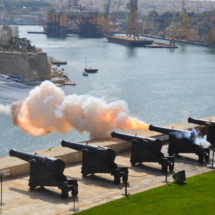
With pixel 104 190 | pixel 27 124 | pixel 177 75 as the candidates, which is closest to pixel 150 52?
pixel 177 75

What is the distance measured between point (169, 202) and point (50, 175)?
3.53 m

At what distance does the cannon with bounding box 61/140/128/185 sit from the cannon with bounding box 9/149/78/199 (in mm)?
→ 1601

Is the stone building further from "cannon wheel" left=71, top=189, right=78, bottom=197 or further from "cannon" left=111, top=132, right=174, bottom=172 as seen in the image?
"cannon wheel" left=71, top=189, right=78, bottom=197

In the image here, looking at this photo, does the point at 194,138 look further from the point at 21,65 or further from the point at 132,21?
the point at 132,21

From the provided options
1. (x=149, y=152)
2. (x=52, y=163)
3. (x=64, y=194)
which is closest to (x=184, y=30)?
(x=149, y=152)

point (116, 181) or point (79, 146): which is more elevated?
point (79, 146)

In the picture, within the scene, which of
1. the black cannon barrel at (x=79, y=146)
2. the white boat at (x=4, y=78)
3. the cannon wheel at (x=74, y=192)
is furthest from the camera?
the white boat at (x=4, y=78)

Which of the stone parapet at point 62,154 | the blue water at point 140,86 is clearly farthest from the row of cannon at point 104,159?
the blue water at point 140,86

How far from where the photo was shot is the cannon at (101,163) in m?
15.1

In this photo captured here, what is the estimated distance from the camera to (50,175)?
1414 cm

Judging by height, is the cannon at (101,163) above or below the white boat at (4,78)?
above

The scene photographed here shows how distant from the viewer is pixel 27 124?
23922 millimetres

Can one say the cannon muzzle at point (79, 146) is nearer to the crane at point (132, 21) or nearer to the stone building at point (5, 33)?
the stone building at point (5, 33)

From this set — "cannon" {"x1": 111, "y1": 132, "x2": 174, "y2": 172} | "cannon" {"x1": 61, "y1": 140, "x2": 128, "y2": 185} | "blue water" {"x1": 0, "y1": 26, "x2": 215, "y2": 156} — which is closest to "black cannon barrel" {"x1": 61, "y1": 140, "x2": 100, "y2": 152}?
"cannon" {"x1": 61, "y1": 140, "x2": 128, "y2": 185}
